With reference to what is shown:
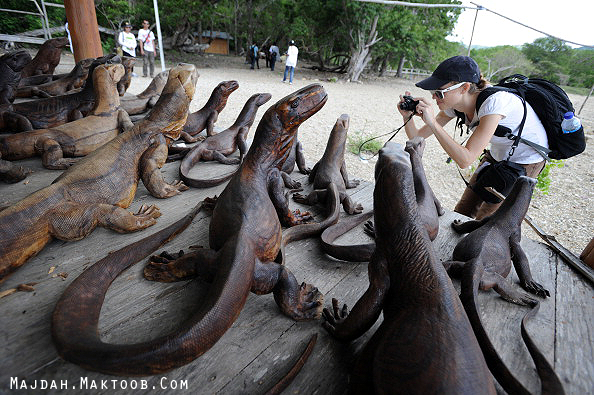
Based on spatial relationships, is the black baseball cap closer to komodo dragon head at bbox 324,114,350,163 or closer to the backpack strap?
the backpack strap

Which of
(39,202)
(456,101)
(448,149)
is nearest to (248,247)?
(39,202)

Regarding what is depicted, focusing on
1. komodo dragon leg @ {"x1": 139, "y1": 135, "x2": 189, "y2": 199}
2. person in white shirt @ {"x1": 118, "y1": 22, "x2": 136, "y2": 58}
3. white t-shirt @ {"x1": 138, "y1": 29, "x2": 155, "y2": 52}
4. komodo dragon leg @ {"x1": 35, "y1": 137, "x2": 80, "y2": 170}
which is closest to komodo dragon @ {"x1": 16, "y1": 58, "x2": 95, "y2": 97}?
komodo dragon leg @ {"x1": 35, "y1": 137, "x2": 80, "y2": 170}

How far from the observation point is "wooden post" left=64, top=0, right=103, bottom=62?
6.71 metres

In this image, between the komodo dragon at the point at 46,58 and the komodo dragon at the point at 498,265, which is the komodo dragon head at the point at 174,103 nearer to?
the komodo dragon at the point at 498,265

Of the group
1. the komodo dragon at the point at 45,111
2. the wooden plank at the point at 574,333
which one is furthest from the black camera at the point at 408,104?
the komodo dragon at the point at 45,111

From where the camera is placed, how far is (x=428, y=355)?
1288 mm

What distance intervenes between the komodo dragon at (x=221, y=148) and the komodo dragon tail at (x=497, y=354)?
110 inches

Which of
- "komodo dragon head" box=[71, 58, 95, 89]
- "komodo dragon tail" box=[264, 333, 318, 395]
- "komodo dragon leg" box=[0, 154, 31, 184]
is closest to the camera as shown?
"komodo dragon tail" box=[264, 333, 318, 395]

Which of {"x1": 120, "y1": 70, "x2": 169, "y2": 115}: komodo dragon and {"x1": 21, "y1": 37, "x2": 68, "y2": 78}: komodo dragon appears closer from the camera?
{"x1": 120, "y1": 70, "x2": 169, "y2": 115}: komodo dragon

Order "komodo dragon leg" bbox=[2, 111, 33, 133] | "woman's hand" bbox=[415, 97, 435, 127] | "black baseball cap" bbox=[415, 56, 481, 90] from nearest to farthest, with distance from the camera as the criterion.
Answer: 1. "black baseball cap" bbox=[415, 56, 481, 90]
2. "woman's hand" bbox=[415, 97, 435, 127]
3. "komodo dragon leg" bbox=[2, 111, 33, 133]

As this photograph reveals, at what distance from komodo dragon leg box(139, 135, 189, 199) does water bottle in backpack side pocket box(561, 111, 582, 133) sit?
4069 mm

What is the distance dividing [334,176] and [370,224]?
0.83 meters

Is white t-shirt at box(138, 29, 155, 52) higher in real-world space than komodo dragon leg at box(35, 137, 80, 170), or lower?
higher

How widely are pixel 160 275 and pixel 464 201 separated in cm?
381
